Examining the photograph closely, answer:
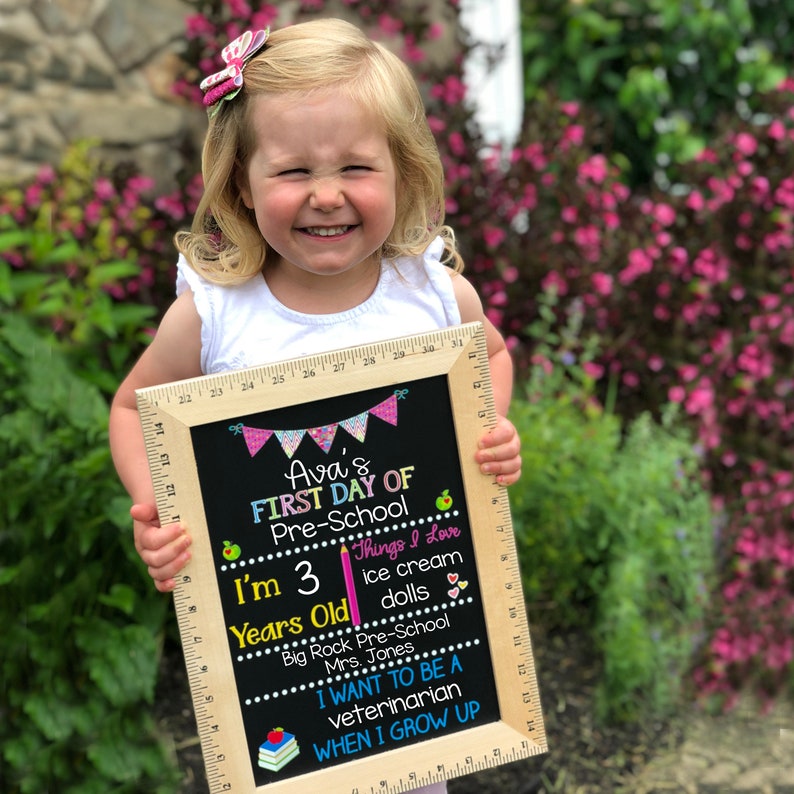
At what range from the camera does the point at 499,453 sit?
1794 mm

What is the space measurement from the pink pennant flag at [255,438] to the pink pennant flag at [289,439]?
0.06 ft

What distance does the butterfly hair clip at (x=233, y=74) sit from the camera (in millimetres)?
1812

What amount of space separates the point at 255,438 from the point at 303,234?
37 centimetres

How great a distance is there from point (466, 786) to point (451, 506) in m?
1.48

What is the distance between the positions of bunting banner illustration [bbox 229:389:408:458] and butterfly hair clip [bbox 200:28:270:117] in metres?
0.60

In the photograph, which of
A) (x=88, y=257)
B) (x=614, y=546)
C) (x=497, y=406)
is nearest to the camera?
(x=497, y=406)

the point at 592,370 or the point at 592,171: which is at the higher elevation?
the point at 592,171

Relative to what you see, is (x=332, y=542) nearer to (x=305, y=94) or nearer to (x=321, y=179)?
(x=321, y=179)

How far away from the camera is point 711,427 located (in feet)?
13.7

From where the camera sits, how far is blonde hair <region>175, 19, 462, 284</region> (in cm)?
175

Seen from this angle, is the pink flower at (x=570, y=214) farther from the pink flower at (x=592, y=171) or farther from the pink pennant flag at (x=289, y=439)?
the pink pennant flag at (x=289, y=439)

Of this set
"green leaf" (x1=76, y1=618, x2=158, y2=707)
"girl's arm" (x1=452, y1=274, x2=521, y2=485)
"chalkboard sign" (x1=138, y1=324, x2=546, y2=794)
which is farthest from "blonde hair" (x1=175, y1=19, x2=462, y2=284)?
"green leaf" (x1=76, y1=618, x2=158, y2=707)

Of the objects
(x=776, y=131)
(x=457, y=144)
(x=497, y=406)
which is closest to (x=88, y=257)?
(x=457, y=144)

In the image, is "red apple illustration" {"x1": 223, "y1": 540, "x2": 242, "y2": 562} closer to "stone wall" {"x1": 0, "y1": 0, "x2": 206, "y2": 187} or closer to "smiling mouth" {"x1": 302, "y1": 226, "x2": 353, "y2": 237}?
"smiling mouth" {"x1": 302, "y1": 226, "x2": 353, "y2": 237}
